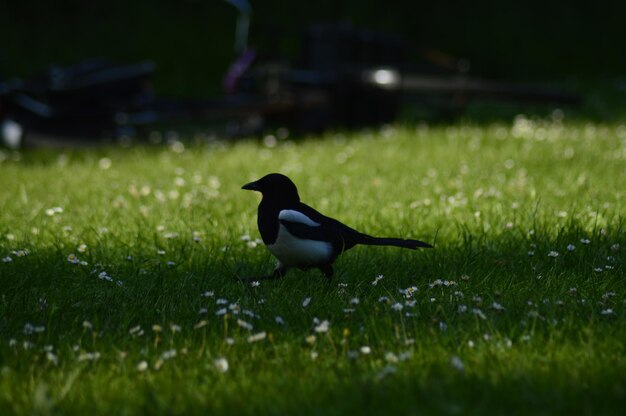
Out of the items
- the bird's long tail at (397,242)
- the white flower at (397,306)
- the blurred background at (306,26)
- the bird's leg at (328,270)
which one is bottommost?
the white flower at (397,306)

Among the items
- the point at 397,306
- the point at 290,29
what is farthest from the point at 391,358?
the point at 290,29

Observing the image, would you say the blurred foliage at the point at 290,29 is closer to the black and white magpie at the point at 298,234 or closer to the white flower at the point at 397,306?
the black and white magpie at the point at 298,234

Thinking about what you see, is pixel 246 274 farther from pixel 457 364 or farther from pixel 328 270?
pixel 457 364

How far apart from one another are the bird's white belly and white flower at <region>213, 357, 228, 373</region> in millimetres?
1133

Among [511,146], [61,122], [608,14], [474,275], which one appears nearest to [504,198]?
[474,275]

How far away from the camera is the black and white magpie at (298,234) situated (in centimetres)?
416

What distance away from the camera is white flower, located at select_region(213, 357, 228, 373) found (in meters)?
3.01

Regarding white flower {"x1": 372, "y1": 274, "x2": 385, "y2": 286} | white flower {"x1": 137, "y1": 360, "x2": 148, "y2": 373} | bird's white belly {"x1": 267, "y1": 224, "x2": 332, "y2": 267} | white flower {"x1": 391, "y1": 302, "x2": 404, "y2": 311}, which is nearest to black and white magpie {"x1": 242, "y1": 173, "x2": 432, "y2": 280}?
bird's white belly {"x1": 267, "y1": 224, "x2": 332, "y2": 267}

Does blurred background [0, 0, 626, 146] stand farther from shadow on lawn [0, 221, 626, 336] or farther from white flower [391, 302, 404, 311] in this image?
white flower [391, 302, 404, 311]

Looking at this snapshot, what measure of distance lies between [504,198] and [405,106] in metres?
11.7

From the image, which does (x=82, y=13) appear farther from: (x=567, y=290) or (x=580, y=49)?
(x=567, y=290)

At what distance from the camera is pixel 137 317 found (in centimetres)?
379

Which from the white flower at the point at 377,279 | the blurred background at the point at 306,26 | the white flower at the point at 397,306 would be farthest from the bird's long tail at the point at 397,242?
the blurred background at the point at 306,26

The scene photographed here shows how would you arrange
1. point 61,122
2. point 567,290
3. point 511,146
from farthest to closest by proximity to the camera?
1. point 61,122
2. point 511,146
3. point 567,290
